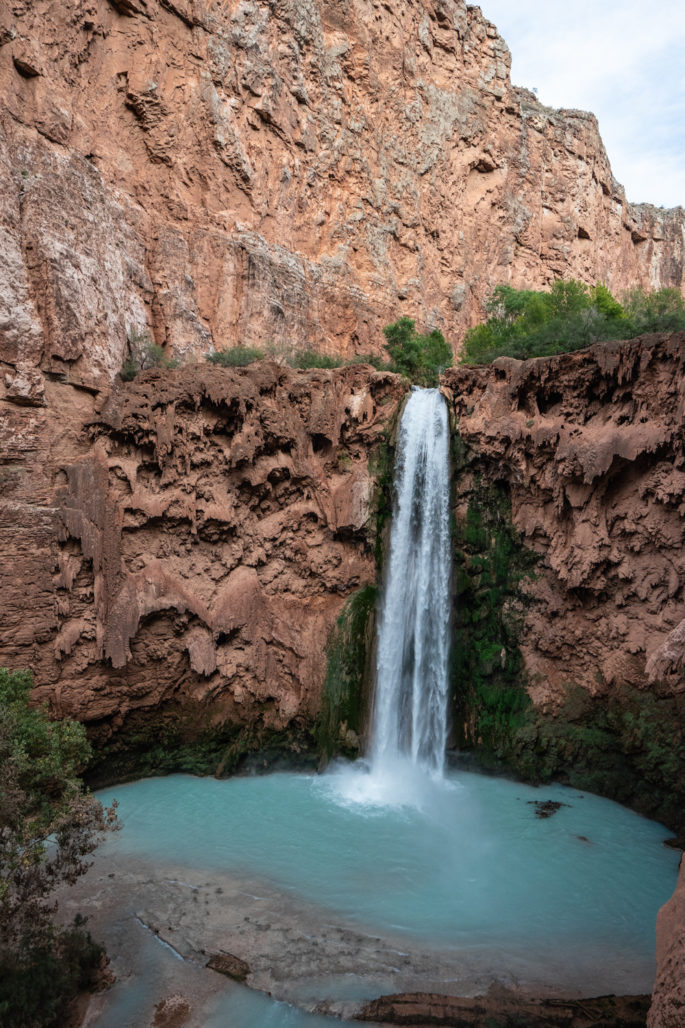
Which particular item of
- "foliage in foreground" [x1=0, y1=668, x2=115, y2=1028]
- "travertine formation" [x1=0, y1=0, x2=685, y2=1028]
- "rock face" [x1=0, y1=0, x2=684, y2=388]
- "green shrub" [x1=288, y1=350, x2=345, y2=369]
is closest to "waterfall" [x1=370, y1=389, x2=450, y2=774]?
"travertine formation" [x1=0, y1=0, x2=685, y2=1028]

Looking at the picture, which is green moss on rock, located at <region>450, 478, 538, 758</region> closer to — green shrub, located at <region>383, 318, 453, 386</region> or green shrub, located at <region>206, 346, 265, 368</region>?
green shrub, located at <region>206, 346, 265, 368</region>

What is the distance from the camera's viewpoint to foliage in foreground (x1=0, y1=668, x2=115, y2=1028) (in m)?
6.25

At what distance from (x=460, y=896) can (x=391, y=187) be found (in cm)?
2466

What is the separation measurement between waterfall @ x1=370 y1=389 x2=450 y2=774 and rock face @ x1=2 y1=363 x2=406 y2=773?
2.45 ft

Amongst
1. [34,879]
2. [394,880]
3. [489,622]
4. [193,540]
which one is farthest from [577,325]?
[34,879]

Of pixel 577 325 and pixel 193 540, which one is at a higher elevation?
pixel 577 325

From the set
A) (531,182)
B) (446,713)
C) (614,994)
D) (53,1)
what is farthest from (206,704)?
(531,182)

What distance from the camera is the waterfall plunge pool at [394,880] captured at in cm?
747

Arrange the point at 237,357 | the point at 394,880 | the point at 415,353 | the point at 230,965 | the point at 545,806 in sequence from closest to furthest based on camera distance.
Answer: the point at 230,965 → the point at 394,880 → the point at 545,806 → the point at 237,357 → the point at 415,353

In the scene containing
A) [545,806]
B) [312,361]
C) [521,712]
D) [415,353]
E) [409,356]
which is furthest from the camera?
[415,353]

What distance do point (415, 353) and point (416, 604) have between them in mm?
10753

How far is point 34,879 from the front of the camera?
6.70 meters

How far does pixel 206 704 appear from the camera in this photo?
45.5ft

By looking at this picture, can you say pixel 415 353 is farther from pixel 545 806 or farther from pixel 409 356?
pixel 545 806
